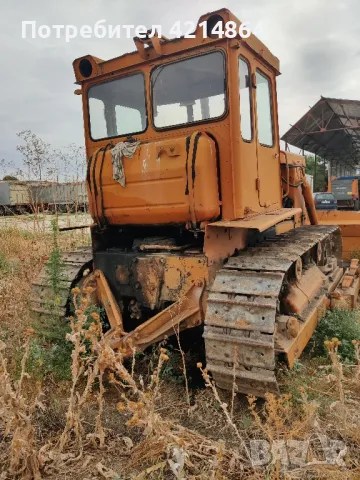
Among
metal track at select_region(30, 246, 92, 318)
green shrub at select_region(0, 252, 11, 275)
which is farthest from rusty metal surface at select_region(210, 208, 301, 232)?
green shrub at select_region(0, 252, 11, 275)

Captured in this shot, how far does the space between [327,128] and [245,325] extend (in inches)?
960

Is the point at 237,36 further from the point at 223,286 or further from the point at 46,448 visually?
the point at 46,448

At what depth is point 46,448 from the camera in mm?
2795

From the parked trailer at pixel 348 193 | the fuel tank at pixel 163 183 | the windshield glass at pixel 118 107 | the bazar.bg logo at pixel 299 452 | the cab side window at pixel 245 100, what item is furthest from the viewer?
the parked trailer at pixel 348 193

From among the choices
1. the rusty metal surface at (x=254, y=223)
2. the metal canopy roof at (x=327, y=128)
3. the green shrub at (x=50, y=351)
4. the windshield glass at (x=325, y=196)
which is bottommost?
the green shrub at (x=50, y=351)

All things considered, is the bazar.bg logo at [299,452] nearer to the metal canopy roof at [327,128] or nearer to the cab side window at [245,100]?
the cab side window at [245,100]

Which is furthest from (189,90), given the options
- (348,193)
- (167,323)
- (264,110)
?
(348,193)

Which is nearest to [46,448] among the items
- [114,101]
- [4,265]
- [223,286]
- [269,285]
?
[223,286]

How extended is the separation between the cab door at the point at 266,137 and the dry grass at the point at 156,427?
190 centimetres

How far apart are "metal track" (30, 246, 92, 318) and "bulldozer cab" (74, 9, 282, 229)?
78 centimetres

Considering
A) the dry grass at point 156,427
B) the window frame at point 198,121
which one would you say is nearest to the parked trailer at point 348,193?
the window frame at point 198,121

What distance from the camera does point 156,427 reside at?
265 centimetres

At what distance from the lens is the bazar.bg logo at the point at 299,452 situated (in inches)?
98.4

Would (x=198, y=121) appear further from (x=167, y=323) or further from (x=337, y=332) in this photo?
(x=337, y=332)
